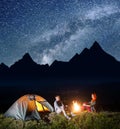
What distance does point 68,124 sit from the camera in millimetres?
17141

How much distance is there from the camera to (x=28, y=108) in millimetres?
20234

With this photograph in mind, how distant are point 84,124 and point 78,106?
208 inches

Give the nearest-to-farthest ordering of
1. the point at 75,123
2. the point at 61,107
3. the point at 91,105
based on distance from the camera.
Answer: the point at 75,123 < the point at 61,107 < the point at 91,105

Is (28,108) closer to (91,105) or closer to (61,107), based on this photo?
(61,107)

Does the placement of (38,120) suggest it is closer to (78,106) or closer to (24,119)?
(24,119)

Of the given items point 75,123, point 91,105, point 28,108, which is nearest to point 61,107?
point 28,108

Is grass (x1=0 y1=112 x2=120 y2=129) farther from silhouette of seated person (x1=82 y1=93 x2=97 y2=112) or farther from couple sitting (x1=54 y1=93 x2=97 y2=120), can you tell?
silhouette of seated person (x1=82 y1=93 x2=97 y2=112)

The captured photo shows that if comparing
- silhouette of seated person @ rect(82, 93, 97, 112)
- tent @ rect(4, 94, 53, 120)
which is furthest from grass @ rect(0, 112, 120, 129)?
silhouette of seated person @ rect(82, 93, 97, 112)

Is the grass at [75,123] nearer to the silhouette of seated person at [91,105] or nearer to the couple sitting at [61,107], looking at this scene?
the couple sitting at [61,107]

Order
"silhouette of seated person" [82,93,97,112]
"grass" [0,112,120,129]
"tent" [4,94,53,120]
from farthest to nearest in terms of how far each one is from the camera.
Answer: "silhouette of seated person" [82,93,97,112], "tent" [4,94,53,120], "grass" [0,112,120,129]

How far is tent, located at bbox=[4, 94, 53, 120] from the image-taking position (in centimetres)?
1991

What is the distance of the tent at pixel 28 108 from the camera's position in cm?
1991

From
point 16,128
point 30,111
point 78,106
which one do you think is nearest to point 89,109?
point 78,106

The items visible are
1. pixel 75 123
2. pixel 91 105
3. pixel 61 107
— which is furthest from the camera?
pixel 91 105
